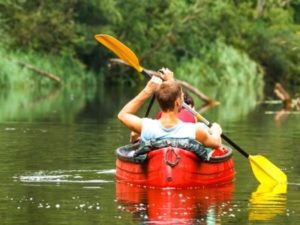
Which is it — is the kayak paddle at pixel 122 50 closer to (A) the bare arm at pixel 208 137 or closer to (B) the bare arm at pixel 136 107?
(A) the bare arm at pixel 208 137

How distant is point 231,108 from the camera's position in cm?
3634

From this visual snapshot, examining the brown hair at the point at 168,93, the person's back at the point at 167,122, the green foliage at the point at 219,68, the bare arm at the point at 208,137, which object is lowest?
the green foliage at the point at 219,68

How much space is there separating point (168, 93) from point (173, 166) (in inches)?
36.1

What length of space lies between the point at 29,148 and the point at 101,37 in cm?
325

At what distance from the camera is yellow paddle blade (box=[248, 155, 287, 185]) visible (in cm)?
1475

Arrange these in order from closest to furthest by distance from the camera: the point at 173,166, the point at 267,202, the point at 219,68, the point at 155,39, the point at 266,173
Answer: the point at 267,202 < the point at 173,166 < the point at 266,173 < the point at 219,68 < the point at 155,39

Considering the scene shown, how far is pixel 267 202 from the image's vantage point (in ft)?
41.8

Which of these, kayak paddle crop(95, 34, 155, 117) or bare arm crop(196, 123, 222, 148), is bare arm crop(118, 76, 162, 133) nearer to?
bare arm crop(196, 123, 222, 148)

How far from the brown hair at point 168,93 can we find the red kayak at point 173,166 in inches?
21.3

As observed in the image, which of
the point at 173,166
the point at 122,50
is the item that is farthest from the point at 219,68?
the point at 173,166

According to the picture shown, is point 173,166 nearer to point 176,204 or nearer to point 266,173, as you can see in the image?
point 176,204

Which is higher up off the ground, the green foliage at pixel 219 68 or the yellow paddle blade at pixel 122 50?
the yellow paddle blade at pixel 122 50

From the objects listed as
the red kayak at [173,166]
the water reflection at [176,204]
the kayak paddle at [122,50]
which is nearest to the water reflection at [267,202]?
the water reflection at [176,204]

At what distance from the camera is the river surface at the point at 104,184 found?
11391 millimetres
